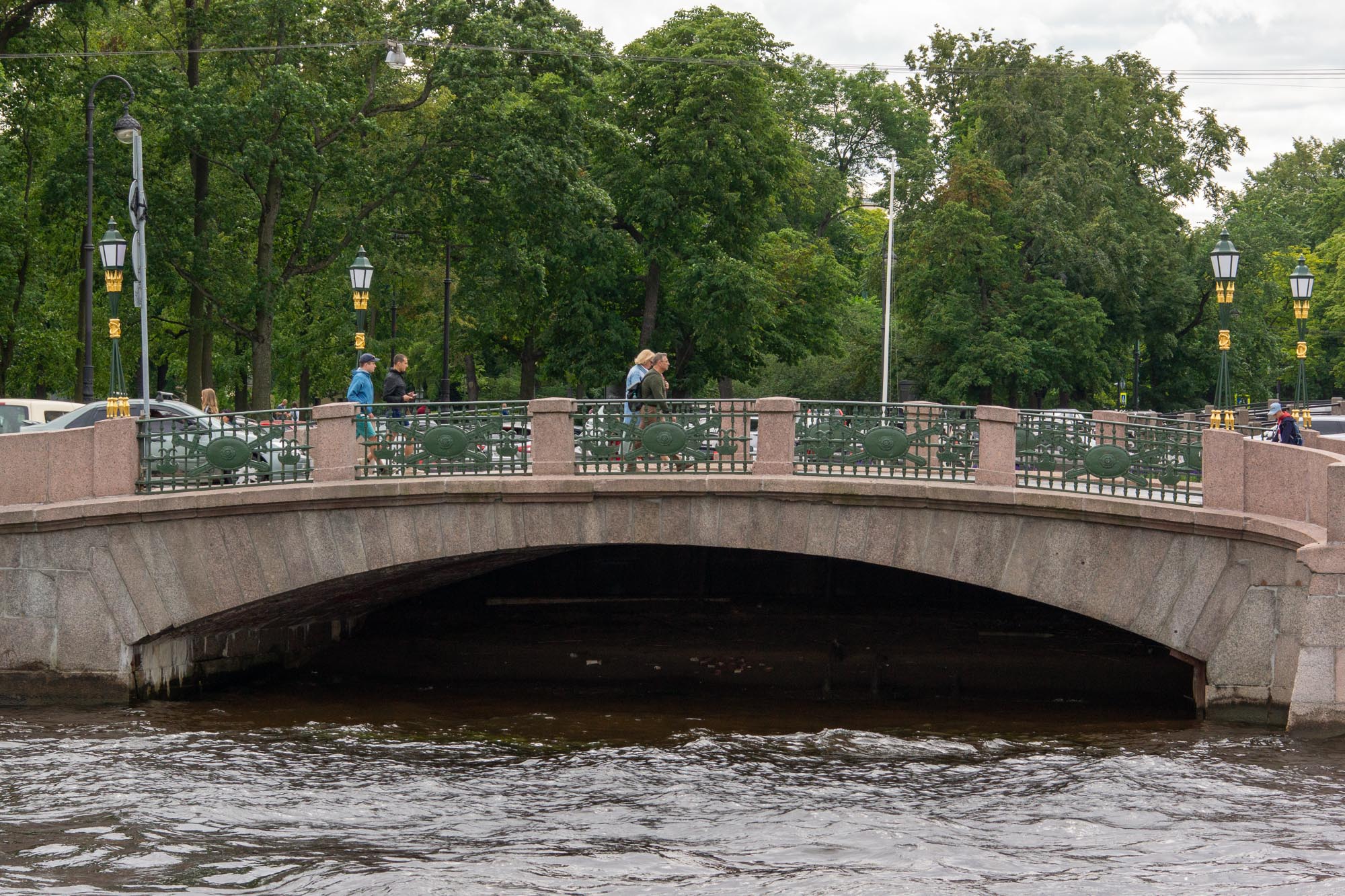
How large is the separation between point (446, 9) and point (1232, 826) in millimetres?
21147

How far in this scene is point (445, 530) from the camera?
15000mm

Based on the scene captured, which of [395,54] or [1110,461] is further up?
[395,54]

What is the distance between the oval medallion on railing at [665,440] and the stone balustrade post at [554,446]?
0.78 m

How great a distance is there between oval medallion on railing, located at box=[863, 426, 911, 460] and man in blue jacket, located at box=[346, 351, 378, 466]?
4.77 m

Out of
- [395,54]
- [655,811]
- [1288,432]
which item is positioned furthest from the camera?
[395,54]

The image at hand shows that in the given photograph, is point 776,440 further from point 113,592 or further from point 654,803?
point 113,592

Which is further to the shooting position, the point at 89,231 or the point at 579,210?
the point at 579,210

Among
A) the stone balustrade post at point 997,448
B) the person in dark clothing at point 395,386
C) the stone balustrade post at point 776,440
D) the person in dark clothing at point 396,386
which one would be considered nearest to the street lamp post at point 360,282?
the person in dark clothing at point 396,386

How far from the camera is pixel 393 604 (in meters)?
20.1

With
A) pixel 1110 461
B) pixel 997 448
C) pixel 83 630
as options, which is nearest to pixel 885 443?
pixel 997 448

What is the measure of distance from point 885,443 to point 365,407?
5.15m

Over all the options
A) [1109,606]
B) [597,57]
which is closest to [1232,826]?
[1109,606]

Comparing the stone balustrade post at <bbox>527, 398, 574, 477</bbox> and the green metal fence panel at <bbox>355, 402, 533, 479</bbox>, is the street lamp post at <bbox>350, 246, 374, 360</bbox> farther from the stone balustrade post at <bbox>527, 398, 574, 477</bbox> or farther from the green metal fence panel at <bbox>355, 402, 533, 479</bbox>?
the stone balustrade post at <bbox>527, 398, 574, 477</bbox>

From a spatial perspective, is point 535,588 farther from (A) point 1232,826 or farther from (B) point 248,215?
(B) point 248,215
